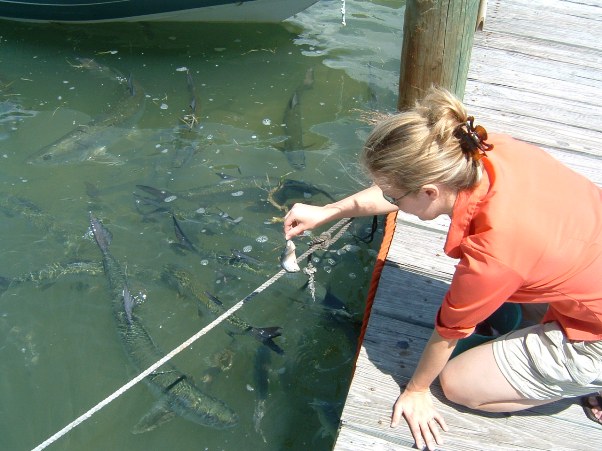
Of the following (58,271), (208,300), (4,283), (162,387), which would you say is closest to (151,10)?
(58,271)

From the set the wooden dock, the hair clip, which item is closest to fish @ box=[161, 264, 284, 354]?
the wooden dock

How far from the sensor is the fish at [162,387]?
10.7 ft

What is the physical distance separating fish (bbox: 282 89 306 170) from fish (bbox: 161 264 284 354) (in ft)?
5.31

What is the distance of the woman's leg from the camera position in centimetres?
213

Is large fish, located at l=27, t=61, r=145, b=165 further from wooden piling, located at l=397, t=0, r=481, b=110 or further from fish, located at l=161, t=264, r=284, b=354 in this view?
wooden piling, located at l=397, t=0, r=481, b=110

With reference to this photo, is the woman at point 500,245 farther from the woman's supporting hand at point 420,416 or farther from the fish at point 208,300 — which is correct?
the fish at point 208,300

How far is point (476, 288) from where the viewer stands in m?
1.83

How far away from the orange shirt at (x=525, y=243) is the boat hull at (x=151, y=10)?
19.2 ft

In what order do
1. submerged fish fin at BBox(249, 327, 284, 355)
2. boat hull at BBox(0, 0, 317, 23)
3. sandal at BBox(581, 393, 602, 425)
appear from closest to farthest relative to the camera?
sandal at BBox(581, 393, 602, 425)
submerged fish fin at BBox(249, 327, 284, 355)
boat hull at BBox(0, 0, 317, 23)

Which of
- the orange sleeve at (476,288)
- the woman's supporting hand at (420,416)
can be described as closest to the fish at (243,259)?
the woman's supporting hand at (420,416)

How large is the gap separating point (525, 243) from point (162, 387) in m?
2.44

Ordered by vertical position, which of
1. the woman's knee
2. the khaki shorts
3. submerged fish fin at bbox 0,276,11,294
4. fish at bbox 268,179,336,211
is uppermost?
the khaki shorts

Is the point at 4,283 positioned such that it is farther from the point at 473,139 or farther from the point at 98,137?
the point at 473,139

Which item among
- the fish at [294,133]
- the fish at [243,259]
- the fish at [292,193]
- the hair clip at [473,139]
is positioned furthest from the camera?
the fish at [294,133]
